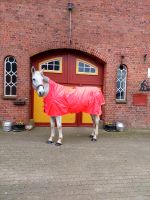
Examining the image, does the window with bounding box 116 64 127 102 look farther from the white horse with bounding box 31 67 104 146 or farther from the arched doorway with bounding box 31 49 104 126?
the white horse with bounding box 31 67 104 146

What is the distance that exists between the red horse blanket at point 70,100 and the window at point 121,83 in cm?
277

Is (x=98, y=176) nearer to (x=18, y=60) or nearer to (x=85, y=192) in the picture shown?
(x=85, y=192)

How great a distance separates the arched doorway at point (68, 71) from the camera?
41.4ft

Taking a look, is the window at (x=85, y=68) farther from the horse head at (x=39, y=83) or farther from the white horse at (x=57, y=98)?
the horse head at (x=39, y=83)

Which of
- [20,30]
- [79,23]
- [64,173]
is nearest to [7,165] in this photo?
[64,173]

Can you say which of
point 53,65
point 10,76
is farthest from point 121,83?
point 10,76

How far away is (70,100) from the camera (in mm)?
10023

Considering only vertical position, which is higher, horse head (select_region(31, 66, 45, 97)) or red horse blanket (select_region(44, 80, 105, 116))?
horse head (select_region(31, 66, 45, 97))

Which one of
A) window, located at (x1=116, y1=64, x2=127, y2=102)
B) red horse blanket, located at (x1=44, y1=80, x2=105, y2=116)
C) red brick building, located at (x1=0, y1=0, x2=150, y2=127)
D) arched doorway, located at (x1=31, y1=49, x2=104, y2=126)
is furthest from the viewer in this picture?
window, located at (x1=116, y1=64, x2=127, y2=102)

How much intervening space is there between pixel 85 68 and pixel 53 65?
4.31 feet

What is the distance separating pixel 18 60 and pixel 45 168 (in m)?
5.55

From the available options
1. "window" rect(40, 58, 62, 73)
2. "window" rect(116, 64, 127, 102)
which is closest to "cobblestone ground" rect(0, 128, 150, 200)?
"window" rect(116, 64, 127, 102)

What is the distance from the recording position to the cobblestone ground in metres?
6.48

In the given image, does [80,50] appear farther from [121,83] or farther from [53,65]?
[121,83]
